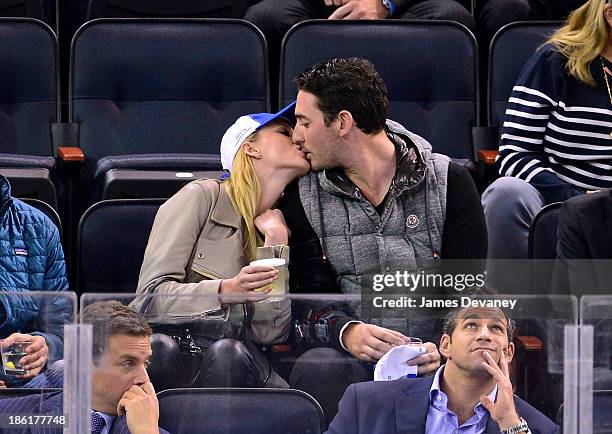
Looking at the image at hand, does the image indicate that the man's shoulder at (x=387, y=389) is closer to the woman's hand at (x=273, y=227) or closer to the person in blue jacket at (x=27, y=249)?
the woman's hand at (x=273, y=227)

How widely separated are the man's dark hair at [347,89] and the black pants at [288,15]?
120 centimetres

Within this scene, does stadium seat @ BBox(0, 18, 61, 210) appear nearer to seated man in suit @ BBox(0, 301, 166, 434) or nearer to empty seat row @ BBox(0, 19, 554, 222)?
empty seat row @ BBox(0, 19, 554, 222)

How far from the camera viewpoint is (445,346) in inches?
87.4

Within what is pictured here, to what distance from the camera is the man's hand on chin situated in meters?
2.20

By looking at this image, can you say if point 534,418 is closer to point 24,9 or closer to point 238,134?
point 238,134

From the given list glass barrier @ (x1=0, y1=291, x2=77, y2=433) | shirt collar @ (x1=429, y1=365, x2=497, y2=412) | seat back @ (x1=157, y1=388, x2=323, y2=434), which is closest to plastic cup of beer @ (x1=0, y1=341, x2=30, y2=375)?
glass barrier @ (x1=0, y1=291, x2=77, y2=433)

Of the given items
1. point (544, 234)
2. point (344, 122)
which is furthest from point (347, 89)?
point (544, 234)

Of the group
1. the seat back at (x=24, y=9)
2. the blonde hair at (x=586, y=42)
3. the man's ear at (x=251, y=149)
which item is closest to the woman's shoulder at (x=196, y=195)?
the man's ear at (x=251, y=149)

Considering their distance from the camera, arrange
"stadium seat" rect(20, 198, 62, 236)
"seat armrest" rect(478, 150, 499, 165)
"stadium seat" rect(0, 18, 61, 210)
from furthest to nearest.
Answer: "stadium seat" rect(0, 18, 61, 210) < "seat armrest" rect(478, 150, 499, 165) < "stadium seat" rect(20, 198, 62, 236)

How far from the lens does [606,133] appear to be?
12.1 feet

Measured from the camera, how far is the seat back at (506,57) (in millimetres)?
4176

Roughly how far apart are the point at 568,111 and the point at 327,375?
1.69 meters

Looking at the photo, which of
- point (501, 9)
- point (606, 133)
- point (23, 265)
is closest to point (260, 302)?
point (23, 265)

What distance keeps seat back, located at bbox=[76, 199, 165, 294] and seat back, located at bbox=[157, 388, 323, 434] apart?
1.16 metres
